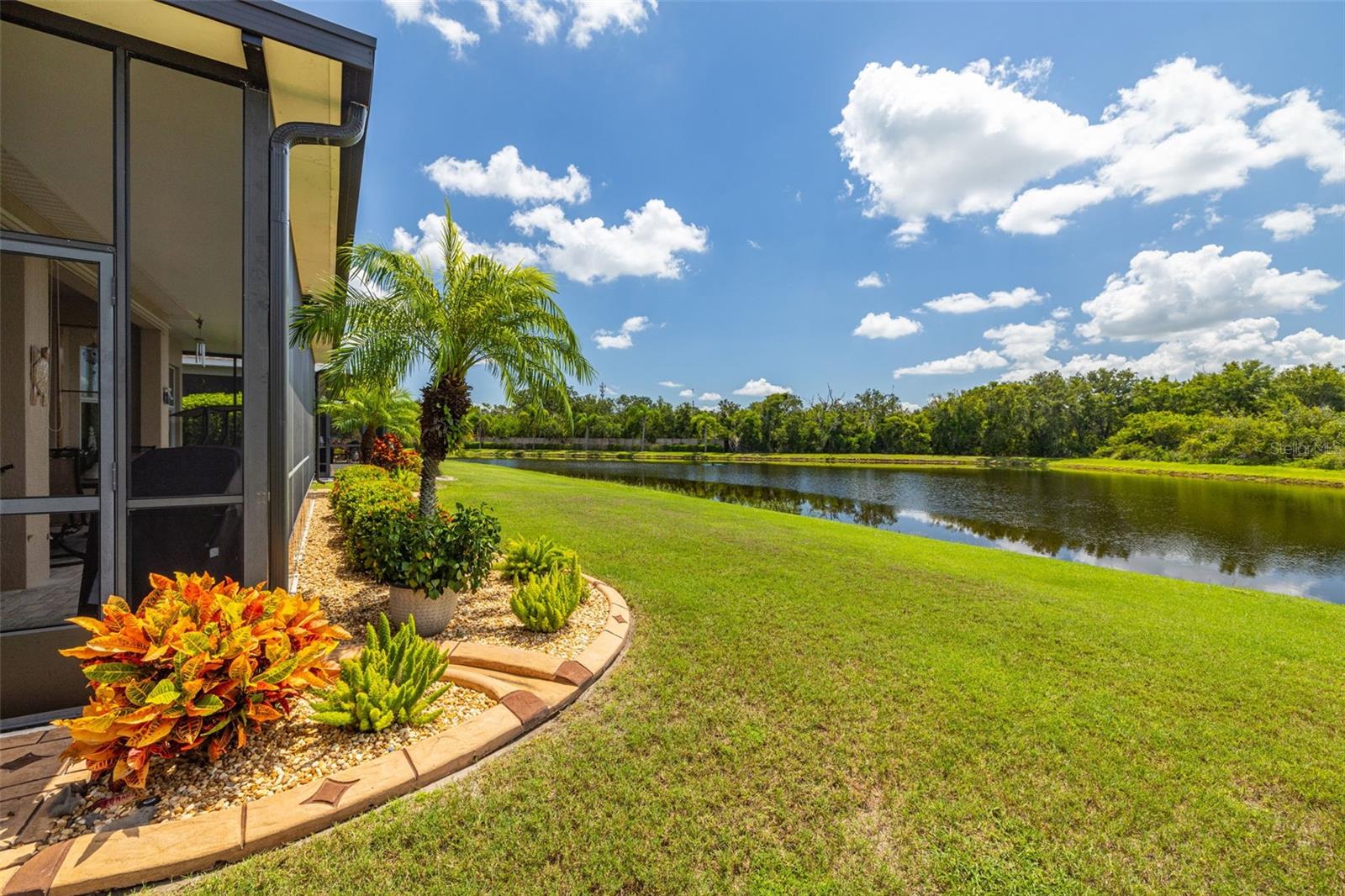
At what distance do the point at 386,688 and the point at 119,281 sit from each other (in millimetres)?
2521

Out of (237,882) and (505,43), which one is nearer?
(237,882)

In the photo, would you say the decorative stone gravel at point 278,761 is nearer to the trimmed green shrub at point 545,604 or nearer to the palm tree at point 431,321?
the trimmed green shrub at point 545,604

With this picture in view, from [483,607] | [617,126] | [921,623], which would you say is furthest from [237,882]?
[617,126]

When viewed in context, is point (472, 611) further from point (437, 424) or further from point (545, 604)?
point (437, 424)

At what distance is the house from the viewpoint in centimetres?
258

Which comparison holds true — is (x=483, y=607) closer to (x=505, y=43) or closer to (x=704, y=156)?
(x=505, y=43)

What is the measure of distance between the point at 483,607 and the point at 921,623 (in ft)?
12.4

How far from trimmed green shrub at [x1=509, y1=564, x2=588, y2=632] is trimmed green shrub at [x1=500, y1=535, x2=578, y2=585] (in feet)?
2.83

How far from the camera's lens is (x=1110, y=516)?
1670cm

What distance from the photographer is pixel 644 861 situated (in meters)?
1.87

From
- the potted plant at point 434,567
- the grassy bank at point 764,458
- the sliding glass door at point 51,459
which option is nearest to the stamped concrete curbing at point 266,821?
the sliding glass door at point 51,459

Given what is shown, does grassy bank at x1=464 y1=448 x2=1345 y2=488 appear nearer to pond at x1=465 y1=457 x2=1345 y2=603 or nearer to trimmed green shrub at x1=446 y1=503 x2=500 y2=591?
pond at x1=465 y1=457 x2=1345 y2=603

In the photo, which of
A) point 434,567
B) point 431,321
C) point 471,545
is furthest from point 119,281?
point 471,545

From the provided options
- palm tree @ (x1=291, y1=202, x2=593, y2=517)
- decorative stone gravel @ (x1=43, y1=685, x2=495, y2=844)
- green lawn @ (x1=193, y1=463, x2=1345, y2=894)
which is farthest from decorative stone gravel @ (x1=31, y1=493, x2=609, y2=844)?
palm tree @ (x1=291, y1=202, x2=593, y2=517)
